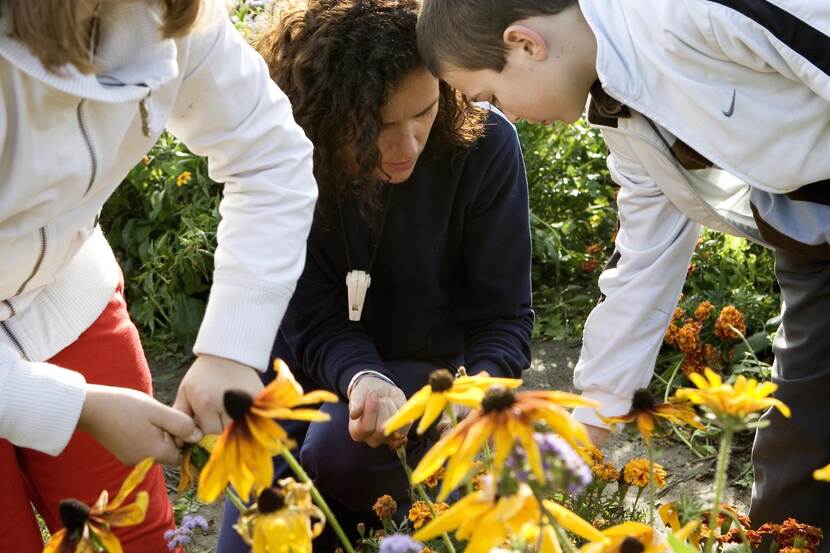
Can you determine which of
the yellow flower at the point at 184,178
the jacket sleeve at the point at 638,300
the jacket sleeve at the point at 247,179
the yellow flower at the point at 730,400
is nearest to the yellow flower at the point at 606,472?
the jacket sleeve at the point at 638,300

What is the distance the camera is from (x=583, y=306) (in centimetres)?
319

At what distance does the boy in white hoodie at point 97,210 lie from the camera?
1.17 meters

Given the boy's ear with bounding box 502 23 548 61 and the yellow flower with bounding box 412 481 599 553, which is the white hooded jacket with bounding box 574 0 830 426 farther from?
the yellow flower with bounding box 412 481 599 553

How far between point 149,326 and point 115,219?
0.39 metres

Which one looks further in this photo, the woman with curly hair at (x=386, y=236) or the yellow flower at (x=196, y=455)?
the woman with curly hair at (x=386, y=236)

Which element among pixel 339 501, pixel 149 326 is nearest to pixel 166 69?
pixel 339 501

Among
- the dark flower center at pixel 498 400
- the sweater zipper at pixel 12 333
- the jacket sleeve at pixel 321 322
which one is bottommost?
the jacket sleeve at pixel 321 322

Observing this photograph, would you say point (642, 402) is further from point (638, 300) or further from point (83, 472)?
point (83, 472)

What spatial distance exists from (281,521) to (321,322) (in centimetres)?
127

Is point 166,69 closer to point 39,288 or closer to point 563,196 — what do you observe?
point 39,288

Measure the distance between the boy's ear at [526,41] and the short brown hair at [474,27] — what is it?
0.02 metres

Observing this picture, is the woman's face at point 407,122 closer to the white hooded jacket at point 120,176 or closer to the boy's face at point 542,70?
the boy's face at point 542,70

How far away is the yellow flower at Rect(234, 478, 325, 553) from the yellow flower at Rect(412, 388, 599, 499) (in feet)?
0.32

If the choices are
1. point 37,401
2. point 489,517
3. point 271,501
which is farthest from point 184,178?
point 489,517
